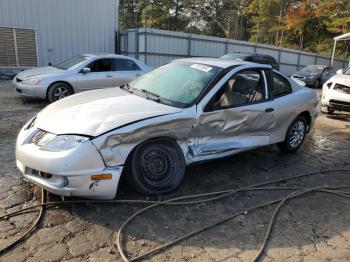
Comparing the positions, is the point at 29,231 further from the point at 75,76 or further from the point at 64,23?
the point at 64,23

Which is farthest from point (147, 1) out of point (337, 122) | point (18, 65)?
point (337, 122)

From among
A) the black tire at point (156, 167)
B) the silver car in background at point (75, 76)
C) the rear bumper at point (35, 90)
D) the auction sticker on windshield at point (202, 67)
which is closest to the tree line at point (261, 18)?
the silver car in background at point (75, 76)

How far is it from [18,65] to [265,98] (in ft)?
42.1

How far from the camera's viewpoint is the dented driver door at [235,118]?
435 cm

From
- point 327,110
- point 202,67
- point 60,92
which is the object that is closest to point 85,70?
point 60,92

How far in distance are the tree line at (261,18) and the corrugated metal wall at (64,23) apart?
694 inches

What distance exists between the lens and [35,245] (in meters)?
3.08

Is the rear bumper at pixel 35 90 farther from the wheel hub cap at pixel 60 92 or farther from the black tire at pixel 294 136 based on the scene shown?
the black tire at pixel 294 136

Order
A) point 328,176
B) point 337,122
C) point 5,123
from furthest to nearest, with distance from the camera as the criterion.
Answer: point 337,122, point 5,123, point 328,176

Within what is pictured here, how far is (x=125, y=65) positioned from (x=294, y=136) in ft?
18.3

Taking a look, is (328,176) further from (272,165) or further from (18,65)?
(18,65)

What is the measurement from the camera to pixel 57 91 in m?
9.04

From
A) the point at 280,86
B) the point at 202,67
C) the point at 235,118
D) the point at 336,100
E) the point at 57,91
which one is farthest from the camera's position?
the point at 336,100

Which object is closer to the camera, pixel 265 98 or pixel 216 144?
pixel 216 144
